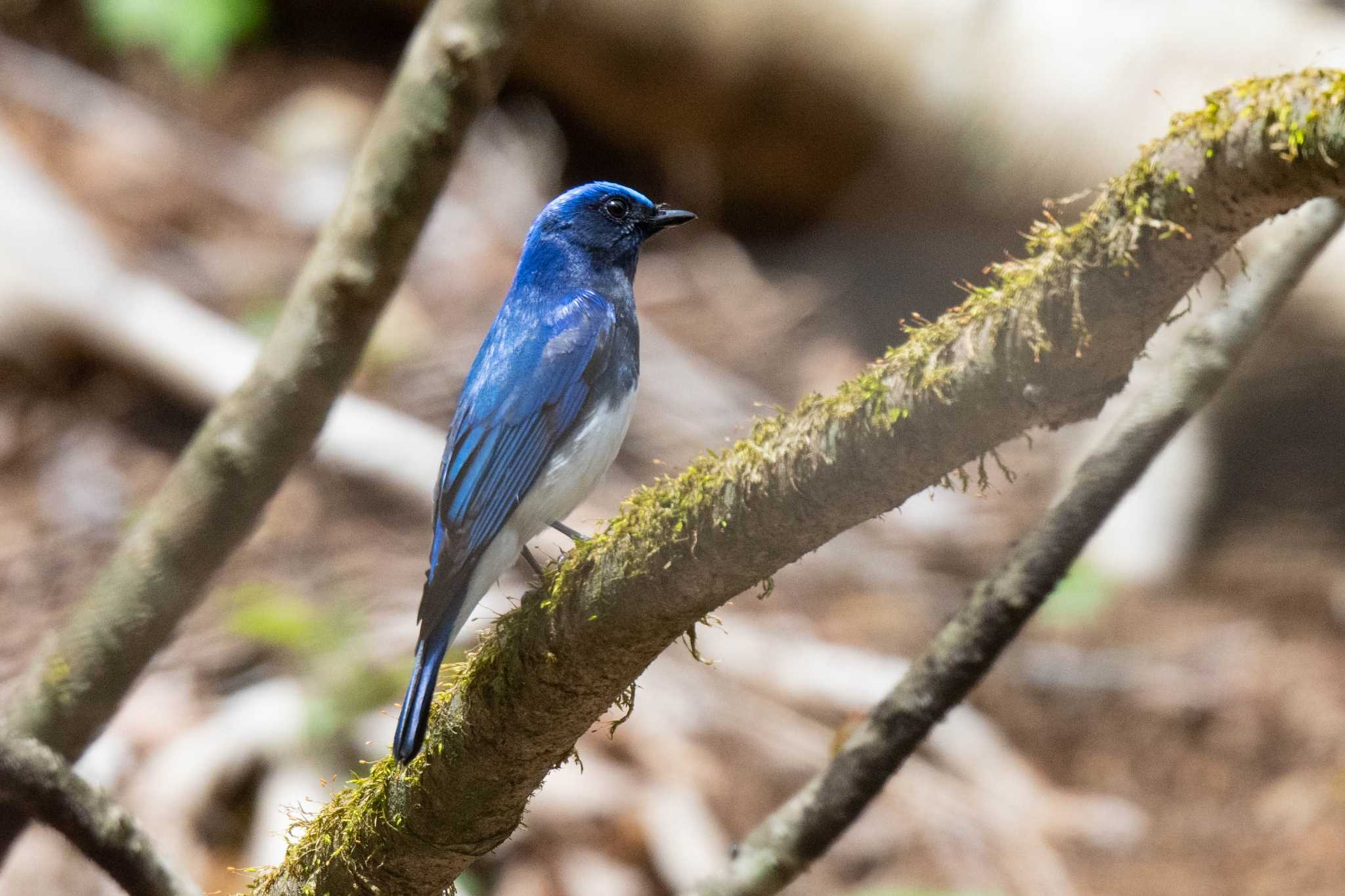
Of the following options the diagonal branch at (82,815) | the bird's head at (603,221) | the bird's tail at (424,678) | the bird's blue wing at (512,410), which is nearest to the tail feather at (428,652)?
the bird's tail at (424,678)

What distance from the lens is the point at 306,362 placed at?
10.3ft

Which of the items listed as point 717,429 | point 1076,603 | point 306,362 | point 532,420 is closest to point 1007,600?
point 532,420

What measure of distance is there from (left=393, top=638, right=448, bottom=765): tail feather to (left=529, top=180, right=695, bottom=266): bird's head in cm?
132

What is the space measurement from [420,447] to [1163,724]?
3.65m

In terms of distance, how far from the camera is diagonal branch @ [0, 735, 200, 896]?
6.98 ft

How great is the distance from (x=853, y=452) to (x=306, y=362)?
1.99m

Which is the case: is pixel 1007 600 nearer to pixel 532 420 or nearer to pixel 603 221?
pixel 532 420

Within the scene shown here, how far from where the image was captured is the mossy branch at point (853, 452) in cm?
142

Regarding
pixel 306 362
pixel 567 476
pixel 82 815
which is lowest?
pixel 82 815

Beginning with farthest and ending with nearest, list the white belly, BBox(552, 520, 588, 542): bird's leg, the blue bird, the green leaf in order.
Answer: the green leaf, the white belly, the blue bird, BBox(552, 520, 588, 542): bird's leg

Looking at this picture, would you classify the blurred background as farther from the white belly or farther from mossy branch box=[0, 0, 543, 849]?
the white belly

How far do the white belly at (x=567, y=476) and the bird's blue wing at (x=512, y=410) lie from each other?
3 centimetres

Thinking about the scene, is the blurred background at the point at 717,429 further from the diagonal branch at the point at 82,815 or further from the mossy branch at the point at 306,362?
the diagonal branch at the point at 82,815

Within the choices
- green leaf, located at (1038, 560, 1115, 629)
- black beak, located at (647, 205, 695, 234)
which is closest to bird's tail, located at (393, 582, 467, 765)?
black beak, located at (647, 205, 695, 234)
